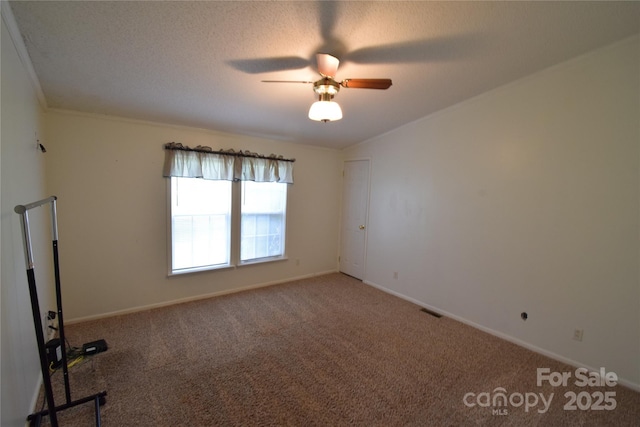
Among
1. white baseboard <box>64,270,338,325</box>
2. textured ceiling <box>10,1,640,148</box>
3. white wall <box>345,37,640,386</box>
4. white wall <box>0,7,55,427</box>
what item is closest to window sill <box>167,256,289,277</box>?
white baseboard <box>64,270,338,325</box>

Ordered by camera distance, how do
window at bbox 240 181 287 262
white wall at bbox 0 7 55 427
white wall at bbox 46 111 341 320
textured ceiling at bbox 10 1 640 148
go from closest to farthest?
1. white wall at bbox 0 7 55 427
2. textured ceiling at bbox 10 1 640 148
3. white wall at bbox 46 111 341 320
4. window at bbox 240 181 287 262

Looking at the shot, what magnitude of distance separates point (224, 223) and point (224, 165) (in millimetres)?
808

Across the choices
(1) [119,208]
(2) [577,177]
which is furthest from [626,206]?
(1) [119,208]

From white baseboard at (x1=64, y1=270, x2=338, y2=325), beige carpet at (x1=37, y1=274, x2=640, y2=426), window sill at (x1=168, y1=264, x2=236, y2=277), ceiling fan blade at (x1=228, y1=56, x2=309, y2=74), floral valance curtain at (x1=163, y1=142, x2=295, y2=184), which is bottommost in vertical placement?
beige carpet at (x1=37, y1=274, x2=640, y2=426)

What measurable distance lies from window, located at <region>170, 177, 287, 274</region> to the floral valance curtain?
115 mm

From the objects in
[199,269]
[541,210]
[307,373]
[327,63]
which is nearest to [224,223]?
[199,269]

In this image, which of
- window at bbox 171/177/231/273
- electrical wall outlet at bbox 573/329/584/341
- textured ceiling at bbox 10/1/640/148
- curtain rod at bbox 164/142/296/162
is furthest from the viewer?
window at bbox 171/177/231/273

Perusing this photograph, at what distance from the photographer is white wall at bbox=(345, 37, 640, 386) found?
7.38 ft

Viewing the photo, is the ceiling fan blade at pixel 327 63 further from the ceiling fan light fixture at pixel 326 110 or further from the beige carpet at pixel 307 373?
the beige carpet at pixel 307 373

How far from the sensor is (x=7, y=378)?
137cm

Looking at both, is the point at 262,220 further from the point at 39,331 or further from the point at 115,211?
the point at 39,331

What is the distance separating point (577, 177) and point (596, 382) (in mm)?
1773

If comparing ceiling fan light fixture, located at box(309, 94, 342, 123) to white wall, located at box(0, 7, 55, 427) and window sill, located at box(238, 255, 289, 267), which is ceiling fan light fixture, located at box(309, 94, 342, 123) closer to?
white wall, located at box(0, 7, 55, 427)

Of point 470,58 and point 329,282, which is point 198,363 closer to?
point 329,282
